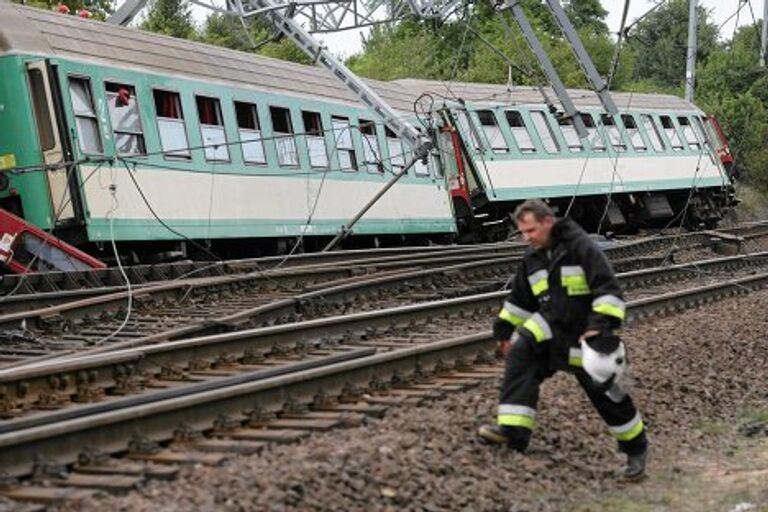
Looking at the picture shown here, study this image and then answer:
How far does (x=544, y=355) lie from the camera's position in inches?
265

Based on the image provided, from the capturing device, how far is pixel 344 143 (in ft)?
64.3

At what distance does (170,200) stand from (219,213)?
1.06 m

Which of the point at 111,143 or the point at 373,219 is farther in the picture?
the point at 373,219

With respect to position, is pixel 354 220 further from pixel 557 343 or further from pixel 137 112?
pixel 557 343

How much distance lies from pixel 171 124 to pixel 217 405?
9.36m

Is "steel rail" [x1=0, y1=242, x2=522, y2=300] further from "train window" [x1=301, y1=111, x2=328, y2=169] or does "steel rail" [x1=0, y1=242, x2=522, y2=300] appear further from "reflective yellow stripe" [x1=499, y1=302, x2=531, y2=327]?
"reflective yellow stripe" [x1=499, y1=302, x2=531, y2=327]

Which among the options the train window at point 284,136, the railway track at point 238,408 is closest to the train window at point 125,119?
the train window at point 284,136

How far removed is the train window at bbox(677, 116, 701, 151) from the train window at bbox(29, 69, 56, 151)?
69.4 ft

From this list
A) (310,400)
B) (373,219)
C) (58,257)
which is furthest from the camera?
(373,219)

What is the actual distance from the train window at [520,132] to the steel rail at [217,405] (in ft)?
51.7

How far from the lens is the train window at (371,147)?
66.1 feet

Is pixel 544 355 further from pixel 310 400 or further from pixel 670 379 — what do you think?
pixel 670 379

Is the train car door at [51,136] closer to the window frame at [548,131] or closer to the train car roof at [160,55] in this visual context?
the train car roof at [160,55]

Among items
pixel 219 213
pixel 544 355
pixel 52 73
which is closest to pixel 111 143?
pixel 52 73
